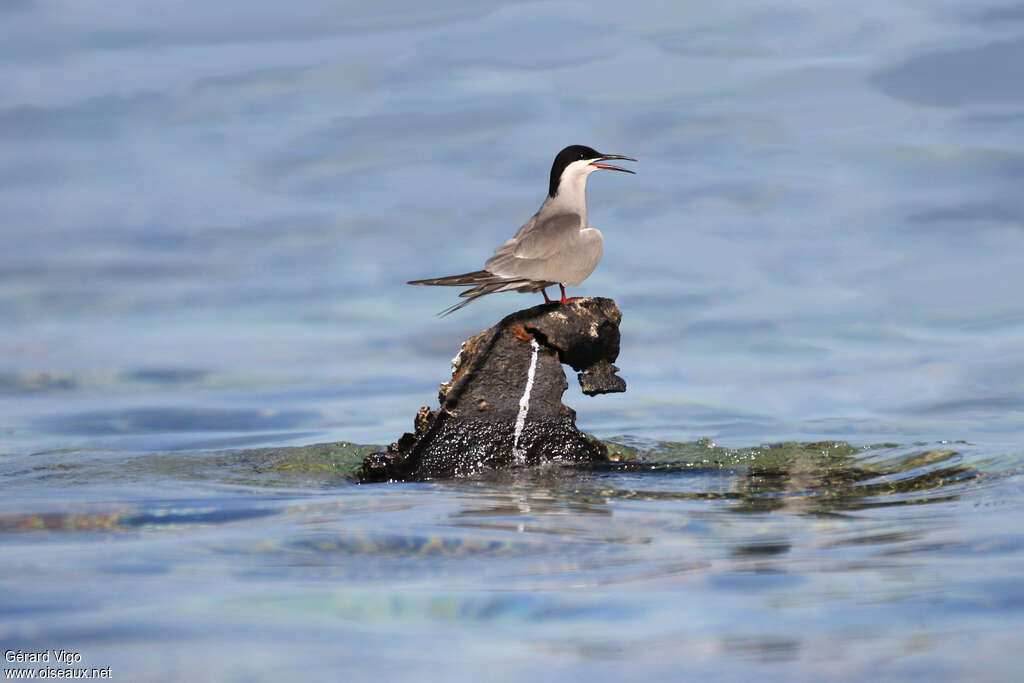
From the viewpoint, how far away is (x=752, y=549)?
729cm

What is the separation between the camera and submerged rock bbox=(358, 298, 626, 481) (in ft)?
36.4

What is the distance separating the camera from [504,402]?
1112cm

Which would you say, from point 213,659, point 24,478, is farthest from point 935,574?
point 24,478

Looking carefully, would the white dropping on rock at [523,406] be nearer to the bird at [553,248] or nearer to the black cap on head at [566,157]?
the bird at [553,248]

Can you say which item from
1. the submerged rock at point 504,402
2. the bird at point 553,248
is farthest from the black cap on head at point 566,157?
the submerged rock at point 504,402

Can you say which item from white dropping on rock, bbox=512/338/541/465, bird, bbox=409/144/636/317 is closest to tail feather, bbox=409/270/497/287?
bird, bbox=409/144/636/317

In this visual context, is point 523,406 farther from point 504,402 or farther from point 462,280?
point 462,280

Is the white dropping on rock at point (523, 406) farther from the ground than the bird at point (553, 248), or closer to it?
closer to it

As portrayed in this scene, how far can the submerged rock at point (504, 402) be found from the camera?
1110 centimetres

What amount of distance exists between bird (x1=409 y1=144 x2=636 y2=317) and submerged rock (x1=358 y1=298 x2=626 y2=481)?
13.5 inches

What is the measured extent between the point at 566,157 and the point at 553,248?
1295 mm

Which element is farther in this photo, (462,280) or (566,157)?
(566,157)

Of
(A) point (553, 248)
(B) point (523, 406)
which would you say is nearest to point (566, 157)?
(A) point (553, 248)

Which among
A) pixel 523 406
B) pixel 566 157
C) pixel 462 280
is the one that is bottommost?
pixel 523 406
